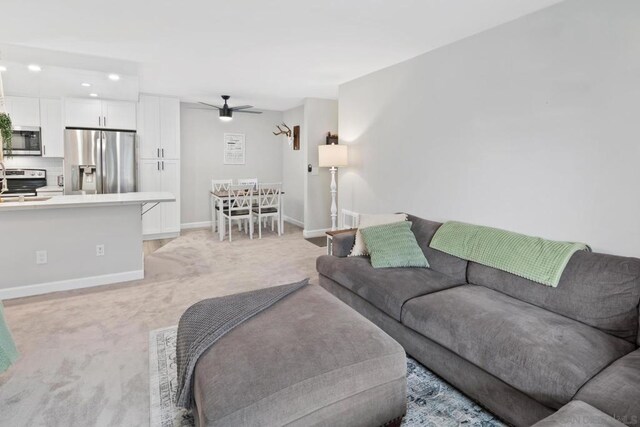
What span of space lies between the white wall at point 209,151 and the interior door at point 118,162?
1.21 metres

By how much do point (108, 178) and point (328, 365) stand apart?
5071 millimetres

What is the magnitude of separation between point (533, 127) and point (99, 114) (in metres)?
5.56

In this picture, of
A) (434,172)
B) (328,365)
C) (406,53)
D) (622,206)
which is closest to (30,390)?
(328,365)

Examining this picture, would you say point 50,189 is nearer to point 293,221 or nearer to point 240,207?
point 240,207

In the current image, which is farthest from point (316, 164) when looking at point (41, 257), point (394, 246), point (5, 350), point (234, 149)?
point (5, 350)

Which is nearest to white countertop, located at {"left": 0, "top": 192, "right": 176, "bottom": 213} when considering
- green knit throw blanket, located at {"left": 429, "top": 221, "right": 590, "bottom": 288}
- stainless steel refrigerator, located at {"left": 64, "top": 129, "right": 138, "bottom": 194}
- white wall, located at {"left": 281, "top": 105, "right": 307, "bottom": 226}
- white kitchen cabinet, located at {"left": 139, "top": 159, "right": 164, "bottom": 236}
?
stainless steel refrigerator, located at {"left": 64, "top": 129, "right": 138, "bottom": 194}

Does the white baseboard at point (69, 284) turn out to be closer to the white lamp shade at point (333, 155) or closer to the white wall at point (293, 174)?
the white lamp shade at point (333, 155)

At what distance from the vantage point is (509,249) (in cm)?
234

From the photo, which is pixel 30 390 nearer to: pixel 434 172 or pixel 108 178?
pixel 434 172

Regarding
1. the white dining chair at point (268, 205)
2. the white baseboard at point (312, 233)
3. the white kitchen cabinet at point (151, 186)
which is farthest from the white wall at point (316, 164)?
the white kitchen cabinet at point (151, 186)

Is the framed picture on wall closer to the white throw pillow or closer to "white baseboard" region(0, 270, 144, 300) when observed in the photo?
"white baseboard" region(0, 270, 144, 300)

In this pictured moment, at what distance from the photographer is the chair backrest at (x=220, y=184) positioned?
6529 millimetres

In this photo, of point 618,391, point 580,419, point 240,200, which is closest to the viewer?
point 580,419

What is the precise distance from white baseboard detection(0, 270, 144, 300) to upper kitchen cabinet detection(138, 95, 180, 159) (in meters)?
2.62
